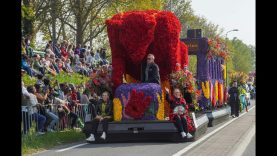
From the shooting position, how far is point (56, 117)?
17.3 m

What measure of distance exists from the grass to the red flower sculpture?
6.24ft

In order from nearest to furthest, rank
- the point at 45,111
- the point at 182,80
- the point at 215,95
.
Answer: the point at 182,80 → the point at 45,111 → the point at 215,95

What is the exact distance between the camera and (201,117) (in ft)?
56.9

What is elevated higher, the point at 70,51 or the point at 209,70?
the point at 70,51

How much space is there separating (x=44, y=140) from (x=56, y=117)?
7.53 ft

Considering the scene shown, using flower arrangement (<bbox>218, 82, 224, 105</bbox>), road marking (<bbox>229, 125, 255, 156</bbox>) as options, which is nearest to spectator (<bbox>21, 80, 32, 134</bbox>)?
road marking (<bbox>229, 125, 255, 156</bbox>)

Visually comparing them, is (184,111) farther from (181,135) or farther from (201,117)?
(201,117)

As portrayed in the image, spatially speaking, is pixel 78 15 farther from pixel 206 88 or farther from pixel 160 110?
pixel 160 110

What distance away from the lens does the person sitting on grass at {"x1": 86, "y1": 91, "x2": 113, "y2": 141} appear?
49.6ft

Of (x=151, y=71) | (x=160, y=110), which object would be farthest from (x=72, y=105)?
(x=160, y=110)

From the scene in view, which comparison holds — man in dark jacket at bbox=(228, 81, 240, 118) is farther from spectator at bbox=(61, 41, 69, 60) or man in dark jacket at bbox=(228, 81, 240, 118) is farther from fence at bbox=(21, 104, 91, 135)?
fence at bbox=(21, 104, 91, 135)

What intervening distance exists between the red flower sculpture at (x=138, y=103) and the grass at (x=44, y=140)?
190 centimetres
